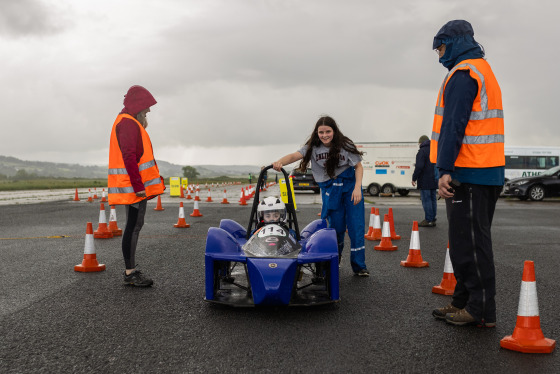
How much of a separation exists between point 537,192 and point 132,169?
22431 mm

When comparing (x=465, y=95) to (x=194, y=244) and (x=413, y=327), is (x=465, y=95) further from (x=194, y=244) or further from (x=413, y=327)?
(x=194, y=244)

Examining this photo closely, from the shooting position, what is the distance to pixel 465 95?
3.98 metres

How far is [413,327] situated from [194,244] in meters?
5.68

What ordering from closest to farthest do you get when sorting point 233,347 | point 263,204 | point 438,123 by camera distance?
point 233,347 < point 438,123 < point 263,204

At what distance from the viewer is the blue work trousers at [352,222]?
6156 millimetres

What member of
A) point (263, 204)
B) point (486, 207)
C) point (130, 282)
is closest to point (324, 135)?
point (263, 204)

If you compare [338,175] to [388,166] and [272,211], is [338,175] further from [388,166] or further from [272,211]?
[388,166]

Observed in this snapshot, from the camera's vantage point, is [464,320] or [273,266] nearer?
[464,320]

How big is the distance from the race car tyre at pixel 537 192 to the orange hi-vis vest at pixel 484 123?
21815 millimetres

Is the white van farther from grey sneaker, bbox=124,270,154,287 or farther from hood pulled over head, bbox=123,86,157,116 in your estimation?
grey sneaker, bbox=124,270,154,287

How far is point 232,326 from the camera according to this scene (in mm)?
4207

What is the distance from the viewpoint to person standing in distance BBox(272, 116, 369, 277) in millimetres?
6094

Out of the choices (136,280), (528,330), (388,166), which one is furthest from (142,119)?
(388,166)

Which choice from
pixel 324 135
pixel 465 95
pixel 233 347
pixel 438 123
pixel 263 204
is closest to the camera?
pixel 233 347
